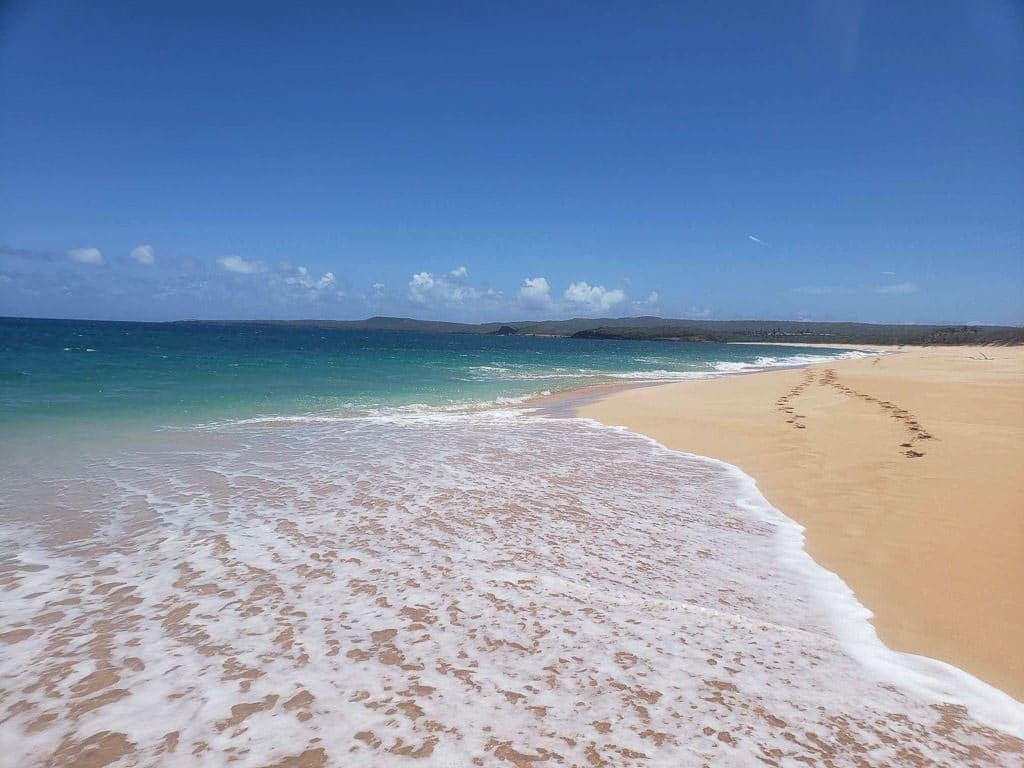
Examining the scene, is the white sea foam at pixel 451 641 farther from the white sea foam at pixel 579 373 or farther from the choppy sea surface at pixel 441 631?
the white sea foam at pixel 579 373

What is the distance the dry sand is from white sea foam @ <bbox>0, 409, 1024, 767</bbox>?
382 millimetres

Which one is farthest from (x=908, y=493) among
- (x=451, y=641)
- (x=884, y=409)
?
(x=884, y=409)

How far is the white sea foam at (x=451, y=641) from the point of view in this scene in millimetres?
3086

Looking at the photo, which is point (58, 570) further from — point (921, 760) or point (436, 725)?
point (921, 760)

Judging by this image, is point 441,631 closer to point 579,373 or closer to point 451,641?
point 451,641

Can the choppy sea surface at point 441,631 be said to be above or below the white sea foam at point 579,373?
above

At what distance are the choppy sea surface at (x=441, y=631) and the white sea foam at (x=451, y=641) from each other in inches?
0.7

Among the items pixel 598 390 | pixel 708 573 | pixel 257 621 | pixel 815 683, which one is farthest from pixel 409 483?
pixel 598 390

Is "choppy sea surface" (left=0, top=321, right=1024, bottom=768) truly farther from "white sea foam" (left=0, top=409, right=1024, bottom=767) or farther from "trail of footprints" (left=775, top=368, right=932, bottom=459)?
"trail of footprints" (left=775, top=368, right=932, bottom=459)

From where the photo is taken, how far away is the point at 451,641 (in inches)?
159

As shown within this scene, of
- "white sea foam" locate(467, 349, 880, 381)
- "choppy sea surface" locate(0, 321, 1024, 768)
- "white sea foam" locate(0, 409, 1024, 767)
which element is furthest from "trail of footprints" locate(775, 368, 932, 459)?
"white sea foam" locate(467, 349, 880, 381)

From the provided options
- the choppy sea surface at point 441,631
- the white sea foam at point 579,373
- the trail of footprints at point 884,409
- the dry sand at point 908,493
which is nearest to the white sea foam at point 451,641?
the choppy sea surface at point 441,631

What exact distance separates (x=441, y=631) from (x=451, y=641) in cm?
17

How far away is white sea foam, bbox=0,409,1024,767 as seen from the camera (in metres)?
3.09
